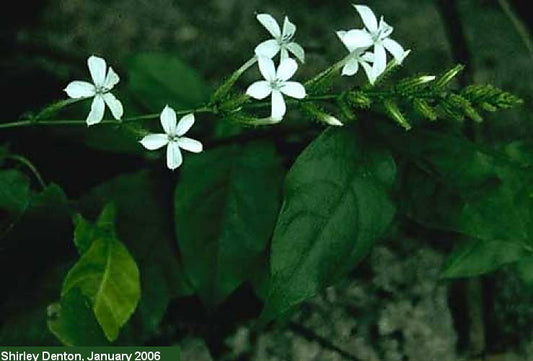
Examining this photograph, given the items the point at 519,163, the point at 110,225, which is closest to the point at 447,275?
the point at 519,163

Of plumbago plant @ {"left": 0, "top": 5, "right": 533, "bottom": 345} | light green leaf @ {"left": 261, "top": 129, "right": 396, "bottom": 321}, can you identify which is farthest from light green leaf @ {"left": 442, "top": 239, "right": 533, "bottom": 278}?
light green leaf @ {"left": 261, "top": 129, "right": 396, "bottom": 321}

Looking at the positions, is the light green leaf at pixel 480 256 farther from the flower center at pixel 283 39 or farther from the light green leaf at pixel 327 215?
the flower center at pixel 283 39

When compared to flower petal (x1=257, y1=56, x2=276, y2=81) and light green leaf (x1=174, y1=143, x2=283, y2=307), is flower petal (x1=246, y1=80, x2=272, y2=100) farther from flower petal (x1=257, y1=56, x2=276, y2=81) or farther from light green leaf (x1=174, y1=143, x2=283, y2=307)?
light green leaf (x1=174, y1=143, x2=283, y2=307)

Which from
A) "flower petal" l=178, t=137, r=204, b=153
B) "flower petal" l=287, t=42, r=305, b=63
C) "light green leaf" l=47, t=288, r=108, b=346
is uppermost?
"flower petal" l=287, t=42, r=305, b=63

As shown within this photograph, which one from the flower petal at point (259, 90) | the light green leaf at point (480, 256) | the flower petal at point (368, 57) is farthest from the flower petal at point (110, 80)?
the light green leaf at point (480, 256)

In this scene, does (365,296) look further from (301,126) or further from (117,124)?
(117,124)

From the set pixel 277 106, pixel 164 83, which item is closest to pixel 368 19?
pixel 277 106

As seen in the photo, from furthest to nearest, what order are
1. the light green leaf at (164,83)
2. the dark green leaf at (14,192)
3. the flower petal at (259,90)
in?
the light green leaf at (164,83) < the dark green leaf at (14,192) < the flower petal at (259,90)
